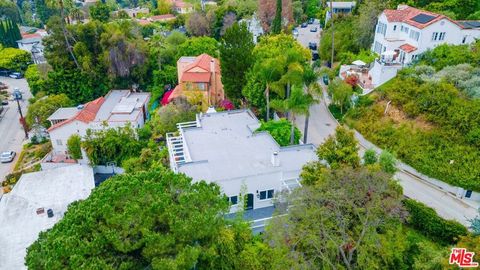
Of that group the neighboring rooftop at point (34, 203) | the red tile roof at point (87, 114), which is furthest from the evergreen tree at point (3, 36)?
the neighboring rooftop at point (34, 203)

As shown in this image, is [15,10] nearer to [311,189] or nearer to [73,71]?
[73,71]

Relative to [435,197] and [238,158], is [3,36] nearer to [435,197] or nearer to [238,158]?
[238,158]

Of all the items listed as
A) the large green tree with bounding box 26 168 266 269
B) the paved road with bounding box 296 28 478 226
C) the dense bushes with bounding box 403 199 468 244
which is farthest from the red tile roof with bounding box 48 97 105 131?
the dense bushes with bounding box 403 199 468 244

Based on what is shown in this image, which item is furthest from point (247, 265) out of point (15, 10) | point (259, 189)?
point (15, 10)

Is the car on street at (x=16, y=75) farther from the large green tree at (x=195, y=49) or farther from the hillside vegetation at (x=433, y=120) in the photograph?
the hillside vegetation at (x=433, y=120)

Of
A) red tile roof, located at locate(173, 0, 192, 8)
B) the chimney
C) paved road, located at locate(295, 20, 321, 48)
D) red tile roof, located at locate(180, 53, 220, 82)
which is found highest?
red tile roof, located at locate(173, 0, 192, 8)

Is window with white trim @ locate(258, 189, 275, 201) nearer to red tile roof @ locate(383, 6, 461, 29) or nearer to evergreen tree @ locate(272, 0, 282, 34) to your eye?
red tile roof @ locate(383, 6, 461, 29)
